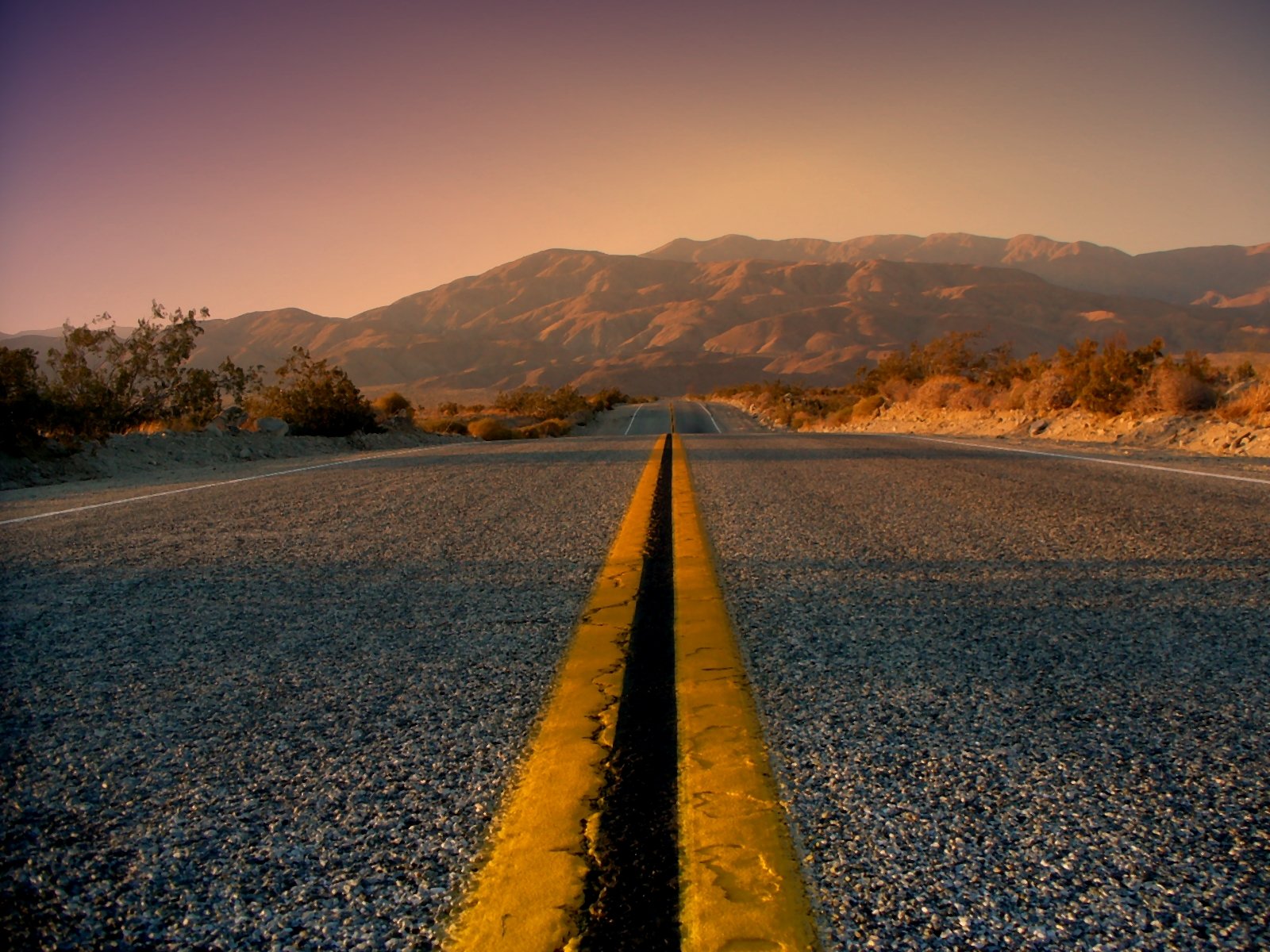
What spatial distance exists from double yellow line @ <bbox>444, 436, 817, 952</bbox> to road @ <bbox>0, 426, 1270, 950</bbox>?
0.05 m

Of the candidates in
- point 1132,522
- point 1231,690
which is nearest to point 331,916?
point 1231,690

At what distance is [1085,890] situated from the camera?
1157mm

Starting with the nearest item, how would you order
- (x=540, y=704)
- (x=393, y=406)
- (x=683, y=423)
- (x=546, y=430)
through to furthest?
1. (x=540, y=704)
2. (x=393, y=406)
3. (x=546, y=430)
4. (x=683, y=423)

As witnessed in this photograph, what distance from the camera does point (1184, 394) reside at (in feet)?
42.5

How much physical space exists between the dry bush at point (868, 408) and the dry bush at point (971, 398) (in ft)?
17.2

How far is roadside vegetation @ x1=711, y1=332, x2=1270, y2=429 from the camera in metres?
12.9

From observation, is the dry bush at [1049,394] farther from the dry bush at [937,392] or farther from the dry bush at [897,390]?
the dry bush at [897,390]

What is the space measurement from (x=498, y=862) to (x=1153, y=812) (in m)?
1.07

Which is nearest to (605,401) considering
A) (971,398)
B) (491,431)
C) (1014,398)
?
(491,431)

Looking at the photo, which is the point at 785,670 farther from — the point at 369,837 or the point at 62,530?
the point at 62,530

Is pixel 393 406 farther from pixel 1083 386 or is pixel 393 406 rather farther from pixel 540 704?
pixel 540 704

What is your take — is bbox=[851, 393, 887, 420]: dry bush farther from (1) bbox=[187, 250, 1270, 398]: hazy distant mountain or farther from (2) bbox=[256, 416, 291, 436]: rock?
(1) bbox=[187, 250, 1270, 398]: hazy distant mountain

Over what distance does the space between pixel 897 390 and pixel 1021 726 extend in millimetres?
26806

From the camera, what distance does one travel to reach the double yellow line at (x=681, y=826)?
3.52 ft
